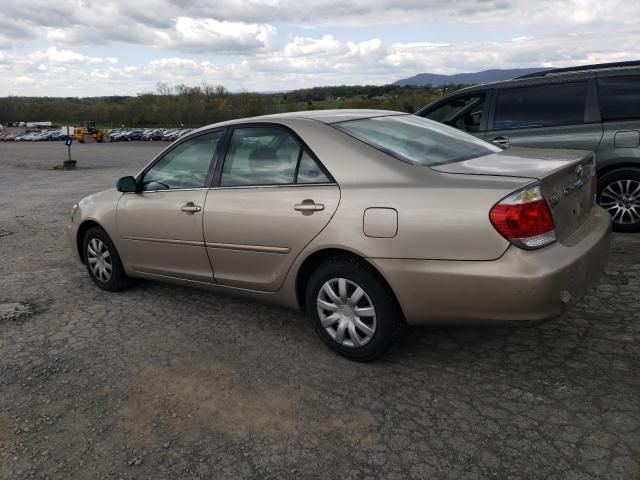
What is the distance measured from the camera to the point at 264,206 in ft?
12.1

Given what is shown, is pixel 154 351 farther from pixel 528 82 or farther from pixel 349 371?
pixel 528 82

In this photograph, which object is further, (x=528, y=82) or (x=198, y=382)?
(x=528, y=82)

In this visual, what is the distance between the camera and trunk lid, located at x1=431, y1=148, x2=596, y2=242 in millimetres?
3018

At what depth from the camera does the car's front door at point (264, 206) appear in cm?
347

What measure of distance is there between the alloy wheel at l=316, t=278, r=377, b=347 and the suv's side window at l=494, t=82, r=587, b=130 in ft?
13.7

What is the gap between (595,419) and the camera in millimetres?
2742

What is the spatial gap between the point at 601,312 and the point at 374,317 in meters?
1.86

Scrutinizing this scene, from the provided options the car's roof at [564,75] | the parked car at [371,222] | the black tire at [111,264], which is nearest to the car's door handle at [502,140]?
the car's roof at [564,75]

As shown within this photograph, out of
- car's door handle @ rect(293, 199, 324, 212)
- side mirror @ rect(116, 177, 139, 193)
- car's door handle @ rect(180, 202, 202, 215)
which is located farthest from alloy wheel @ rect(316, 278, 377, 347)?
side mirror @ rect(116, 177, 139, 193)

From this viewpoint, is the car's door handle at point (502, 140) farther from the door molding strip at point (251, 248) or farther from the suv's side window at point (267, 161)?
the door molding strip at point (251, 248)

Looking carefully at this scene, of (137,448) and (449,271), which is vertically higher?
(449,271)

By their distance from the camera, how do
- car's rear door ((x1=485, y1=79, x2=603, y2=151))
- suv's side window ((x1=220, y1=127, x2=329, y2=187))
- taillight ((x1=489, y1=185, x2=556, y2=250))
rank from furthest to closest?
car's rear door ((x1=485, y1=79, x2=603, y2=151)) → suv's side window ((x1=220, y1=127, x2=329, y2=187)) → taillight ((x1=489, y1=185, x2=556, y2=250))

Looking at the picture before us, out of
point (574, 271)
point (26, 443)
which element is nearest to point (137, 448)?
point (26, 443)

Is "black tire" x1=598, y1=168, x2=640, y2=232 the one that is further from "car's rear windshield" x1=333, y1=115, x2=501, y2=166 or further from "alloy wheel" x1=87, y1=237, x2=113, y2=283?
"alloy wheel" x1=87, y1=237, x2=113, y2=283
